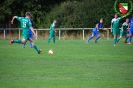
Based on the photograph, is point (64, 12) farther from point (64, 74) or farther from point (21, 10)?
point (64, 74)

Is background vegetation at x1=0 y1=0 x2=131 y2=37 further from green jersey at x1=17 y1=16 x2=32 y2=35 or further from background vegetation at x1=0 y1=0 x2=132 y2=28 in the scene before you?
green jersey at x1=17 y1=16 x2=32 y2=35

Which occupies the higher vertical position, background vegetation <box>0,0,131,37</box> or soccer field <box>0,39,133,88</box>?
background vegetation <box>0,0,131,37</box>

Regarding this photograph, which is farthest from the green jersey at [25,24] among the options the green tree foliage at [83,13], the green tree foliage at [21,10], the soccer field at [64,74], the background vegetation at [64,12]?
the green tree foliage at [21,10]

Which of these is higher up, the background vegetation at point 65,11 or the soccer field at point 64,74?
the background vegetation at point 65,11

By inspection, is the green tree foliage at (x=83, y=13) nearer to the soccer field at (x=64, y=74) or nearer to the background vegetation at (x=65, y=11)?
the background vegetation at (x=65, y=11)

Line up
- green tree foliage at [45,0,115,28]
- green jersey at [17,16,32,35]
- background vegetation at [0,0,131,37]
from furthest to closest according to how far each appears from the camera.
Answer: background vegetation at [0,0,131,37] → green tree foliage at [45,0,115,28] → green jersey at [17,16,32,35]

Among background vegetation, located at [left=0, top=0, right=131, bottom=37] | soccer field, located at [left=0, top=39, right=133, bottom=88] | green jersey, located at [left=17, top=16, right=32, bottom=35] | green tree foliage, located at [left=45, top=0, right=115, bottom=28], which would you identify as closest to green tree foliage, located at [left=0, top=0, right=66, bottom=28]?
background vegetation, located at [left=0, top=0, right=131, bottom=37]

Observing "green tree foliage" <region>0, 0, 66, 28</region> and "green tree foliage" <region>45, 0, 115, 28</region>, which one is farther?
"green tree foliage" <region>0, 0, 66, 28</region>

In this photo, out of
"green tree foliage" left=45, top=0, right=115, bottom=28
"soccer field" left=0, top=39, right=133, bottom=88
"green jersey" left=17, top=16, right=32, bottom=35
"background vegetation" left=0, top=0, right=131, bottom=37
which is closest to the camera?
"soccer field" left=0, top=39, right=133, bottom=88

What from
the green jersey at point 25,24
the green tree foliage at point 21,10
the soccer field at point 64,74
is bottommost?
the soccer field at point 64,74

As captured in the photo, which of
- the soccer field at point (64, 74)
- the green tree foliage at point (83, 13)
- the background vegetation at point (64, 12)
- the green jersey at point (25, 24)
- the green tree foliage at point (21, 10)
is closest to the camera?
the soccer field at point (64, 74)

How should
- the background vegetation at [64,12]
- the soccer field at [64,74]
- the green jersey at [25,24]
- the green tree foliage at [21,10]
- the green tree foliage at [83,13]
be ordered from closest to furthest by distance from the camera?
the soccer field at [64,74] → the green jersey at [25,24] → the green tree foliage at [83,13] → the background vegetation at [64,12] → the green tree foliage at [21,10]

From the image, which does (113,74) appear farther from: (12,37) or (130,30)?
(12,37)

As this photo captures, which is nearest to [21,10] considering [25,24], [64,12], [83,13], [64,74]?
[64,12]
